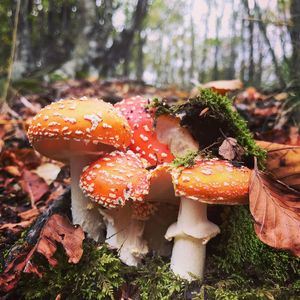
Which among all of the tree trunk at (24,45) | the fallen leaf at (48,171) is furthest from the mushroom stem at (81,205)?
the tree trunk at (24,45)

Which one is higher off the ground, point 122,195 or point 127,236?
point 122,195

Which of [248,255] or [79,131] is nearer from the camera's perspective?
[79,131]

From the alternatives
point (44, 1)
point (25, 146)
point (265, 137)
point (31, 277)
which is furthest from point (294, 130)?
point (44, 1)

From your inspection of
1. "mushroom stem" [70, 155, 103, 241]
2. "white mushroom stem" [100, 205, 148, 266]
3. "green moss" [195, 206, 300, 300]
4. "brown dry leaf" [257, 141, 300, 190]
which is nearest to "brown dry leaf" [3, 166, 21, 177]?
"mushroom stem" [70, 155, 103, 241]

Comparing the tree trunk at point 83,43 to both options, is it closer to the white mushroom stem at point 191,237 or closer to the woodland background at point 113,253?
the woodland background at point 113,253

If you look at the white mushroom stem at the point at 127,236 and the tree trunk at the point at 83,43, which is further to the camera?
the tree trunk at the point at 83,43

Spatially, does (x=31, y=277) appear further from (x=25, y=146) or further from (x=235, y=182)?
(x=25, y=146)

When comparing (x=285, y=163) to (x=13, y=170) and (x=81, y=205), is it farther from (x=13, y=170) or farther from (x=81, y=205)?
(x=13, y=170)

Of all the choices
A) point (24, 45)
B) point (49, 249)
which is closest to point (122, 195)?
point (49, 249)
